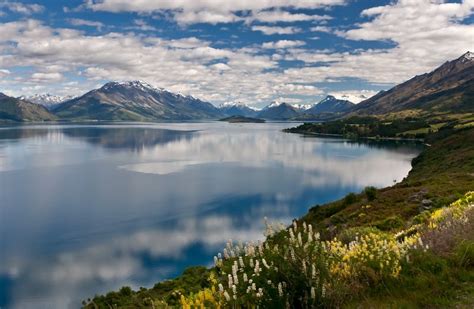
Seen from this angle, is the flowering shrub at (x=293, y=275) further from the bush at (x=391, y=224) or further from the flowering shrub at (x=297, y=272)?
the bush at (x=391, y=224)

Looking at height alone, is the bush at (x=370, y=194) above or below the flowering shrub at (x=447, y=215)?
below

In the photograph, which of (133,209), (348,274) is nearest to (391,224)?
(348,274)

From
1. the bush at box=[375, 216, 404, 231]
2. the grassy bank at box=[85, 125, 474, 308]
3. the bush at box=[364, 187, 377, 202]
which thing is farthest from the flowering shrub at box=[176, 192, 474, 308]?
the bush at box=[364, 187, 377, 202]

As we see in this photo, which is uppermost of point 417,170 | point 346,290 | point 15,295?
point 346,290

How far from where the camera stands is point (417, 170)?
11044cm

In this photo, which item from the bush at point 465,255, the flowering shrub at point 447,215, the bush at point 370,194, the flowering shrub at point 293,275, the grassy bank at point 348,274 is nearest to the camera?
the flowering shrub at point 293,275

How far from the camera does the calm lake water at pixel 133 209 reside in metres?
46.3

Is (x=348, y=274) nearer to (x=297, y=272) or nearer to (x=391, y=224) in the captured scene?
(x=297, y=272)

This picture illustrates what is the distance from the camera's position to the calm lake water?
1823 inches

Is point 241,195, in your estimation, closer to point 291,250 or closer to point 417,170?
point 417,170


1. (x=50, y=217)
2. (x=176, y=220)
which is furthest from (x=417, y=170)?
(x=50, y=217)

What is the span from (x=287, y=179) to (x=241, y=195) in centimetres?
2504

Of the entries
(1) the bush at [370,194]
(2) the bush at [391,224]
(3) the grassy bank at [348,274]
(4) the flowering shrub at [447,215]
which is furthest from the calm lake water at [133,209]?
(3) the grassy bank at [348,274]

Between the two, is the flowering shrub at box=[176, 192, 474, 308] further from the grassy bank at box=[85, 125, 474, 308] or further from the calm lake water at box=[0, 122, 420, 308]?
the calm lake water at box=[0, 122, 420, 308]
